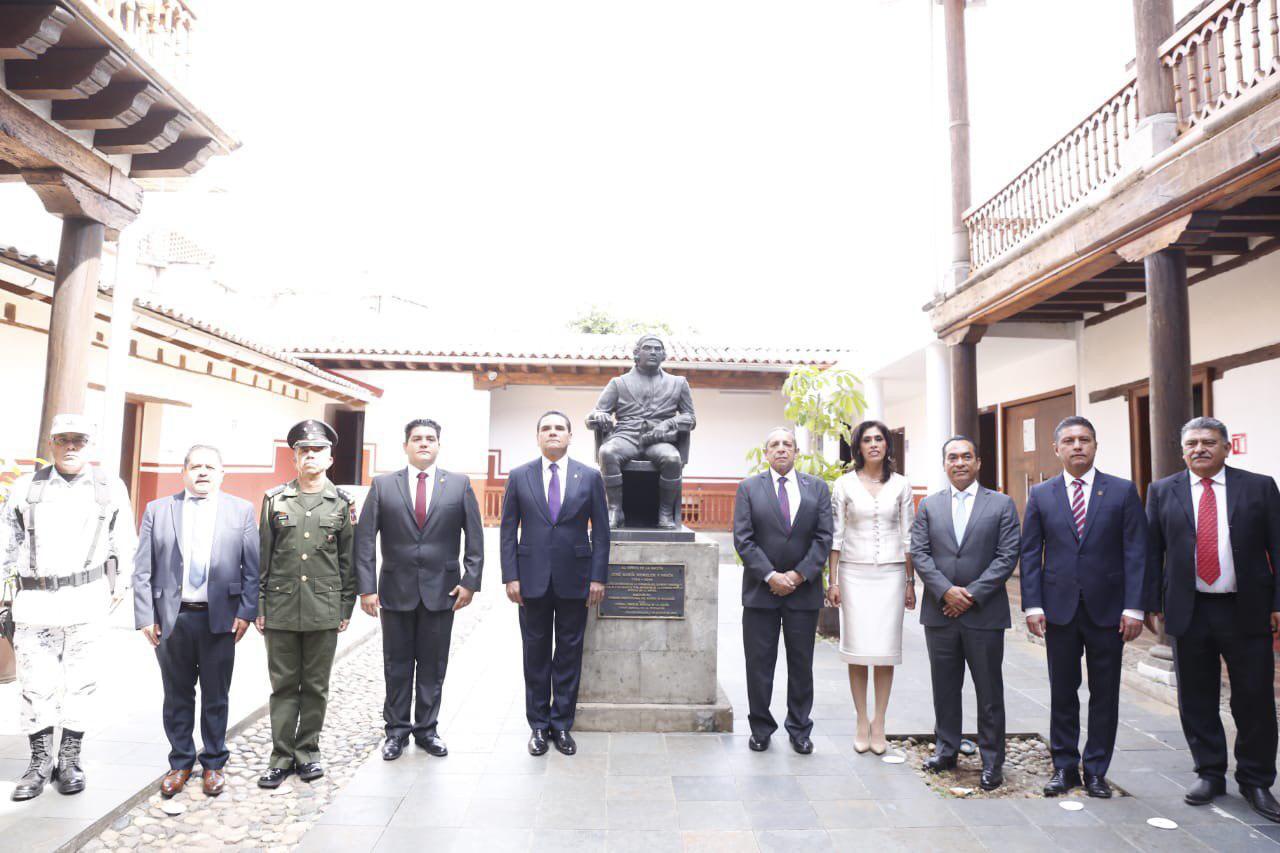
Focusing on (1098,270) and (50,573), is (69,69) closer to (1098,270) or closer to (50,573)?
(50,573)

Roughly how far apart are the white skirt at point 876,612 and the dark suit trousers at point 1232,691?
1.22m

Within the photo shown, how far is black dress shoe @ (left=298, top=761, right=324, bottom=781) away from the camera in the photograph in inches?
136

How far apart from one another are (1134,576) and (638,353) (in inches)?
113

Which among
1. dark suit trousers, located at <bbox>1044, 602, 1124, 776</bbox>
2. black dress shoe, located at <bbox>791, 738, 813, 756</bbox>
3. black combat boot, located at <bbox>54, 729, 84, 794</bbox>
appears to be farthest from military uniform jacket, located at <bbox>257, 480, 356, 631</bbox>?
dark suit trousers, located at <bbox>1044, 602, 1124, 776</bbox>

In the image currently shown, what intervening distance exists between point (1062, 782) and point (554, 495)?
9.09ft

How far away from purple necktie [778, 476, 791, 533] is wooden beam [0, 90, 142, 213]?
15.9 ft

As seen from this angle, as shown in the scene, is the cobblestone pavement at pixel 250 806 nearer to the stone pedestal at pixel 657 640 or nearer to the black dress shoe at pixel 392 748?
the black dress shoe at pixel 392 748

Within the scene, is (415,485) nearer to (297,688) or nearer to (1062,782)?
(297,688)

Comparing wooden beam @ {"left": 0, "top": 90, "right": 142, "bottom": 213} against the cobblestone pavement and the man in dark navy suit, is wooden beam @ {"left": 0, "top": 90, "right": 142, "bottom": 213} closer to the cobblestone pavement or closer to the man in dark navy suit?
the cobblestone pavement

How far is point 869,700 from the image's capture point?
185 inches

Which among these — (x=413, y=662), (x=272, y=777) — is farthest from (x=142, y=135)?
(x=272, y=777)

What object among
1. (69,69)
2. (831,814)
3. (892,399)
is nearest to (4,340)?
(69,69)

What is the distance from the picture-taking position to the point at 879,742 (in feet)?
12.6

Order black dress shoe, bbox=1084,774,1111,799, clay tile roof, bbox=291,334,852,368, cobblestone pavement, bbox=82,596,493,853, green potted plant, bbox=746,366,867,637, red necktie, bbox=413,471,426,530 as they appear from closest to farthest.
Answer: cobblestone pavement, bbox=82,596,493,853 → black dress shoe, bbox=1084,774,1111,799 → red necktie, bbox=413,471,426,530 → green potted plant, bbox=746,366,867,637 → clay tile roof, bbox=291,334,852,368
